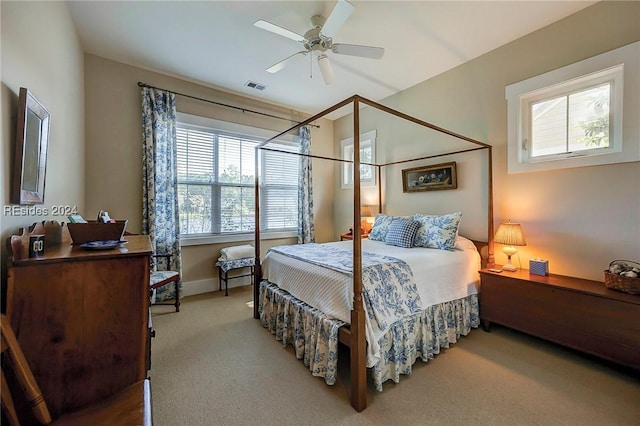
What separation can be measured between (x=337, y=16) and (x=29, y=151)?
208cm

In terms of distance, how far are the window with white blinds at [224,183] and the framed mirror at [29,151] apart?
7.14 ft

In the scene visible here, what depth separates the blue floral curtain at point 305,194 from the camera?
4.66 m

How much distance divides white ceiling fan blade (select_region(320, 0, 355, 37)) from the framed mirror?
73.2 inches

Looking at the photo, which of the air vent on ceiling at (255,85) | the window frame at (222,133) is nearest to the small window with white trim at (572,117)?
the air vent on ceiling at (255,85)

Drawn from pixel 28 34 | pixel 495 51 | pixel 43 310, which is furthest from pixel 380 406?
pixel 495 51

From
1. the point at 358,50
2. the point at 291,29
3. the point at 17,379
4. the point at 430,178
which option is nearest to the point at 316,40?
the point at 358,50

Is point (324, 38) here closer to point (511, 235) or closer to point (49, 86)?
point (49, 86)

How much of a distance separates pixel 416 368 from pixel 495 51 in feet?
11.1

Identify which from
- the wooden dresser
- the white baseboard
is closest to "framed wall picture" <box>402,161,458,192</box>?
the white baseboard

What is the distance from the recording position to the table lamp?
8.30ft

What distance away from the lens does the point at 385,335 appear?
6.18 ft

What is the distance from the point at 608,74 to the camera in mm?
2273

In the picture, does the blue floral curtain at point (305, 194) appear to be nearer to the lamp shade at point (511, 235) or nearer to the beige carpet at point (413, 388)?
the beige carpet at point (413, 388)

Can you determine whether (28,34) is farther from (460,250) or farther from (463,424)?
(460,250)
